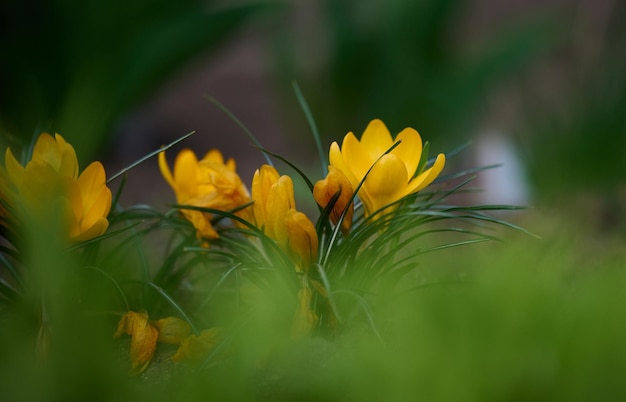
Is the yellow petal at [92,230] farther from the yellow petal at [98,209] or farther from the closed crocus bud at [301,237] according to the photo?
the closed crocus bud at [301,237]

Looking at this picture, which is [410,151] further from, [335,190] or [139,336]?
[139,336]

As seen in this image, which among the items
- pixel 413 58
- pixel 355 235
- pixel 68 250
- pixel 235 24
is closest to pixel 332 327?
pixel 355 235

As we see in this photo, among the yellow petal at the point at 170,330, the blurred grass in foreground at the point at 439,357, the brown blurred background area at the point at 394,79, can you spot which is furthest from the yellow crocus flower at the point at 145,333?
the brown blurred background area at the point at 394,79

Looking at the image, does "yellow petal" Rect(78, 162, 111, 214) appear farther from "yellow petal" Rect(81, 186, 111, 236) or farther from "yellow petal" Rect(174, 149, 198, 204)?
"yellow petal" Rect(174, 149, 198, 204)

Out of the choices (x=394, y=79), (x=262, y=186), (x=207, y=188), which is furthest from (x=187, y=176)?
(x=394, y=79)

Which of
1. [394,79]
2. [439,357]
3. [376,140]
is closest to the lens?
[439,357]

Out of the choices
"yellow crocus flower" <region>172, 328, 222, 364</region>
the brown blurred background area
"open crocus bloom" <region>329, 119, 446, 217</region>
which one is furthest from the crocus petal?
the brown blurred background area
